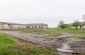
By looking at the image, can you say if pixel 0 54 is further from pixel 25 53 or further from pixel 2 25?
pixel 2 25

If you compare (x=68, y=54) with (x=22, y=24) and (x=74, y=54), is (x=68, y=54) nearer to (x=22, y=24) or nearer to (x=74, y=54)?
(x=74, y=54)

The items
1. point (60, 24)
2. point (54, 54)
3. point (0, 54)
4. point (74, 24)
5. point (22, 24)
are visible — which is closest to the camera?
point (0, 54)

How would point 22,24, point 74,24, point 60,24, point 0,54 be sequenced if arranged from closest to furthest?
point 0,54
point 74,24
point 60,24
point 22,24

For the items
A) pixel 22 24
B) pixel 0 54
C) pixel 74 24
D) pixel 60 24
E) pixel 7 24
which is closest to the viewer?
pixel 0 54

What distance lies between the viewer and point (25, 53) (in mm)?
21203

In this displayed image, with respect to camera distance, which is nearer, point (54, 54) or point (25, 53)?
point (25, 53)

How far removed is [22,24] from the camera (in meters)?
125

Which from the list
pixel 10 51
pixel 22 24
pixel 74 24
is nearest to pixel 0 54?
pixel 10 51

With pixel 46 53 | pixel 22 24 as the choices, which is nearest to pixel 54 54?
pixel 46 53

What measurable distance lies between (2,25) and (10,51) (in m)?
90.3

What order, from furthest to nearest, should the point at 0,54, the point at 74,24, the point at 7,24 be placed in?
the point at 7,24, the point at 74,24, the point at 0,54

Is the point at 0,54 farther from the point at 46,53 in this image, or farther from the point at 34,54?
the point at 46,53

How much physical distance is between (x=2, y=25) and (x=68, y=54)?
3524 inches

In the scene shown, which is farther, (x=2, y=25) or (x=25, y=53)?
(x=2, y=25)
